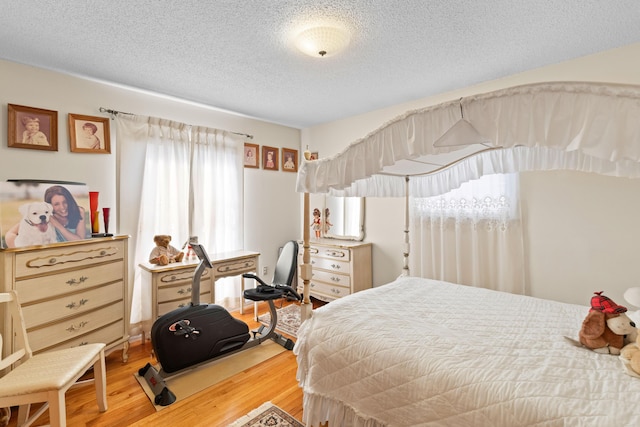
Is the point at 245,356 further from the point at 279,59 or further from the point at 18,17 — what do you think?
the point at 18,17

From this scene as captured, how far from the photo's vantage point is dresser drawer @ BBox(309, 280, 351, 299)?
3675mm

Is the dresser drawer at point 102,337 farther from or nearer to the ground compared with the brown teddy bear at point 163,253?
nearer to the ground

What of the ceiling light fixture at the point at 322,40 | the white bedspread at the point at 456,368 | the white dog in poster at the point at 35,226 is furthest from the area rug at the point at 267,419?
the ceiling light fixture at the point at 322,40

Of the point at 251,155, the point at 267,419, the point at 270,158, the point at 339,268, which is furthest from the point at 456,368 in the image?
the point at 270,158

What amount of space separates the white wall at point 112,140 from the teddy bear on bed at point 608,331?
3.61 m

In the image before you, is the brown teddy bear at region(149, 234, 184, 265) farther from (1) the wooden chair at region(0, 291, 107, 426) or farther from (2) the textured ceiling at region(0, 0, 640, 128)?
(2) the textured ceiling at region(0, 0, 640, 128)

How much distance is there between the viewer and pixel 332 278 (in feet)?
12.4

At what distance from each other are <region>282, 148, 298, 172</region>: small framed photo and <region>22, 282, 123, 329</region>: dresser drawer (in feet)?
9.00

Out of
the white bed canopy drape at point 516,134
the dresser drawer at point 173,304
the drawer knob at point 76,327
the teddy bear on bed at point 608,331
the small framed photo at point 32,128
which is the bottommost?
the dresser drawer at point 173,304

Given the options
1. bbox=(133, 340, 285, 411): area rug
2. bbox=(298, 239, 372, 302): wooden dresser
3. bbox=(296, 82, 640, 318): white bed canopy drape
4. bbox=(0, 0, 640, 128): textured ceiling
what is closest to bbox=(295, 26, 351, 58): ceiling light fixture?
bbox=(0, 0, 640, 128): textured ceiling

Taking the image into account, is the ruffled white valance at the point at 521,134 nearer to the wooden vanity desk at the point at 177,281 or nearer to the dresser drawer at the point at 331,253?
the dresser drawer at the point at 331,253

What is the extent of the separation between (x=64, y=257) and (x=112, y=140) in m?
1.33

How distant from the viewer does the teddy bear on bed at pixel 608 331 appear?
140cm

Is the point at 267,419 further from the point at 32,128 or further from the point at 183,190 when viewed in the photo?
the point at 32,128
